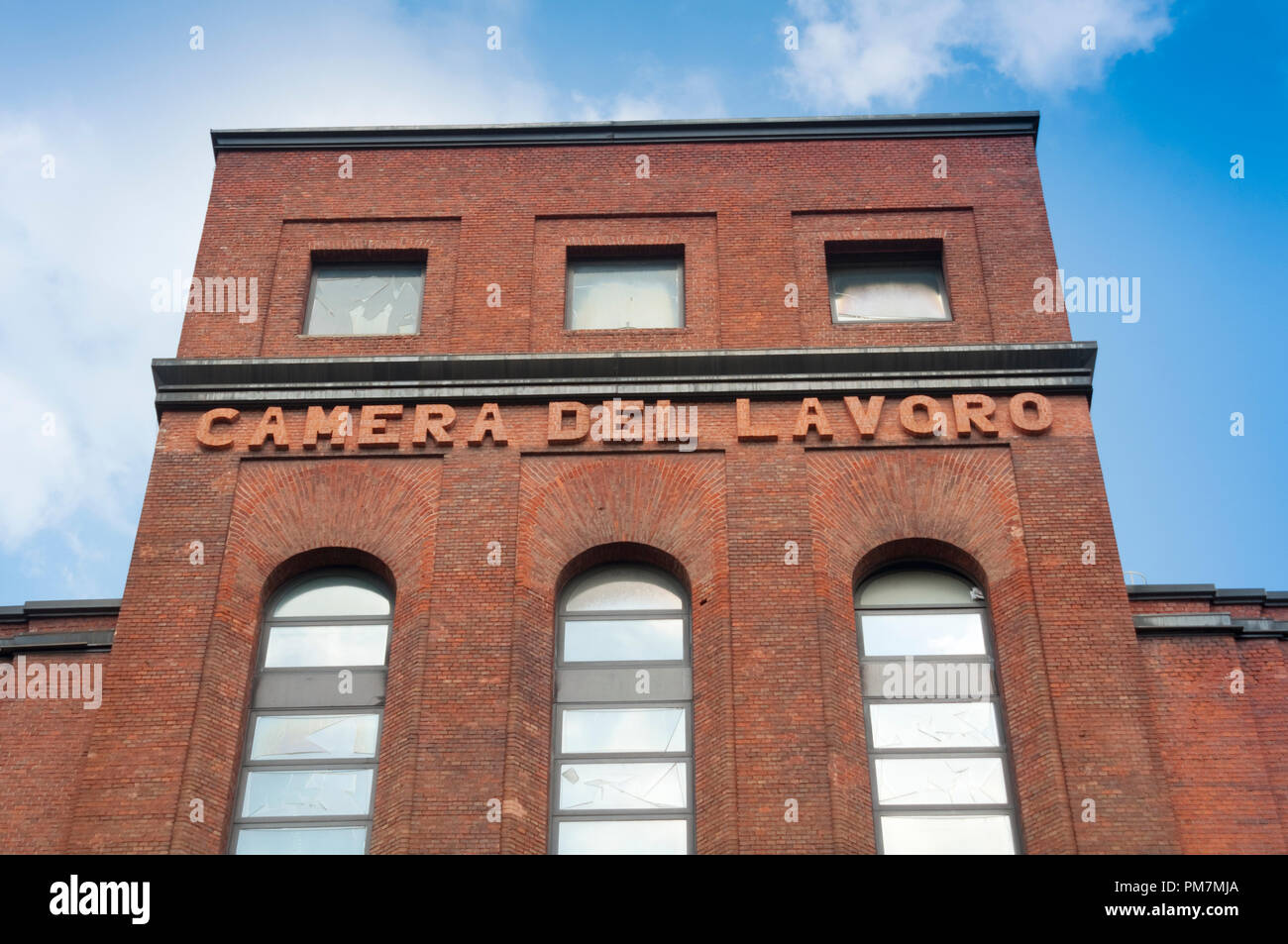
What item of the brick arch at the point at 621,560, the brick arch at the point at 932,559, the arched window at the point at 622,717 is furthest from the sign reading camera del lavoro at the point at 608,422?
the arched window at the point at 622,717

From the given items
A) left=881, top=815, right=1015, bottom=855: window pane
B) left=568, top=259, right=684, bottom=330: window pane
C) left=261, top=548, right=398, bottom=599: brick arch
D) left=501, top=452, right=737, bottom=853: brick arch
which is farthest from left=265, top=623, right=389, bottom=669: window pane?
left=881, top=815, right=1015, bottom=855: window pane

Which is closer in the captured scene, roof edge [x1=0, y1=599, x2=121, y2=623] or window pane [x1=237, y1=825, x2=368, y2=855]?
window pane [x1=237, y1=825, x2=368, y2=855]

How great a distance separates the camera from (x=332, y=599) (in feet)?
69.3

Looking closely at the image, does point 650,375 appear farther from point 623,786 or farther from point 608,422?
point 623,786

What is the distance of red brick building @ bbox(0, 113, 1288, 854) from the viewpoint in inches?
747

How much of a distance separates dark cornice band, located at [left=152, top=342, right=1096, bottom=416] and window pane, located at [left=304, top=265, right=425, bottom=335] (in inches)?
55.5

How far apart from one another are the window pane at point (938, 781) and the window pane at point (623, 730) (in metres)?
2.45

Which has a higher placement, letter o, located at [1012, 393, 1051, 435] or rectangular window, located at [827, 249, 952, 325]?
rectangular window, located at [827, 249, 952, 325]

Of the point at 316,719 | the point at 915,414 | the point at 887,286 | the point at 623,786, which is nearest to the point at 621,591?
the point at 623,786

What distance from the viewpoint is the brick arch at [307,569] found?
19016 millimetres

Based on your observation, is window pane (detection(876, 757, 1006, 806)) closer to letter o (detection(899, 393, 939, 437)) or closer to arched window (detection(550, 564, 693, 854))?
arched window (detection(550, 564, 693, 854))

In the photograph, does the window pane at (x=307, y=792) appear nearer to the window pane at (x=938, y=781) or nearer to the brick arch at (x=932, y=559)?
the brick arch at (x=932, y=559)

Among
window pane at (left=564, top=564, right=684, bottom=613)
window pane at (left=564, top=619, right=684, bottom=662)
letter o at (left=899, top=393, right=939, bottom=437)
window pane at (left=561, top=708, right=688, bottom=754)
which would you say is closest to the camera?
window pane at (left=561, top=708, right=688, bottom=754)
